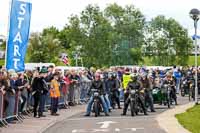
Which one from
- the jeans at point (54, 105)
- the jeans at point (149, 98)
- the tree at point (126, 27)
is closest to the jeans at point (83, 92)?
the jeans at point (149, 98)

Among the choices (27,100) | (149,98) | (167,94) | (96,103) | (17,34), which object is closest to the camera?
(17,34)

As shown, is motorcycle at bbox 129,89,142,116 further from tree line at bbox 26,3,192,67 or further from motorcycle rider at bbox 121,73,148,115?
tree line at bbox 26,3,192,67

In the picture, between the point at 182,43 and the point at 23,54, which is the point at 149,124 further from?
the point at 182,43

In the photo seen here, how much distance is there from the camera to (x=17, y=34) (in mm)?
20172

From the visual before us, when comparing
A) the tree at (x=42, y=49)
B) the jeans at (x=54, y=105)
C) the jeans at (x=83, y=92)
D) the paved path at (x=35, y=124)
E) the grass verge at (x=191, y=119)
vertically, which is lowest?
the paved path at (x=35, y=124)

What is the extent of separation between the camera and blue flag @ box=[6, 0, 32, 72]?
20.1 metres

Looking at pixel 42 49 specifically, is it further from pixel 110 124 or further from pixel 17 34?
pixel 17 34

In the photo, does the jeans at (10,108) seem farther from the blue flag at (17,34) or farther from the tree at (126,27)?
the tree at (126,27)

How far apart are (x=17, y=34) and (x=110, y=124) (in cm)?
435

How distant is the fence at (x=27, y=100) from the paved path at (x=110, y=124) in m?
1.60

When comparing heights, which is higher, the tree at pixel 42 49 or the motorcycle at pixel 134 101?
the tree at pixel 42 49

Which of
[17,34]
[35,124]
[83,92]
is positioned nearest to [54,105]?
[35,124]

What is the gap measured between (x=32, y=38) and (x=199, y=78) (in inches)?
2120

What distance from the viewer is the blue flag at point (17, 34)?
65.9 ft
